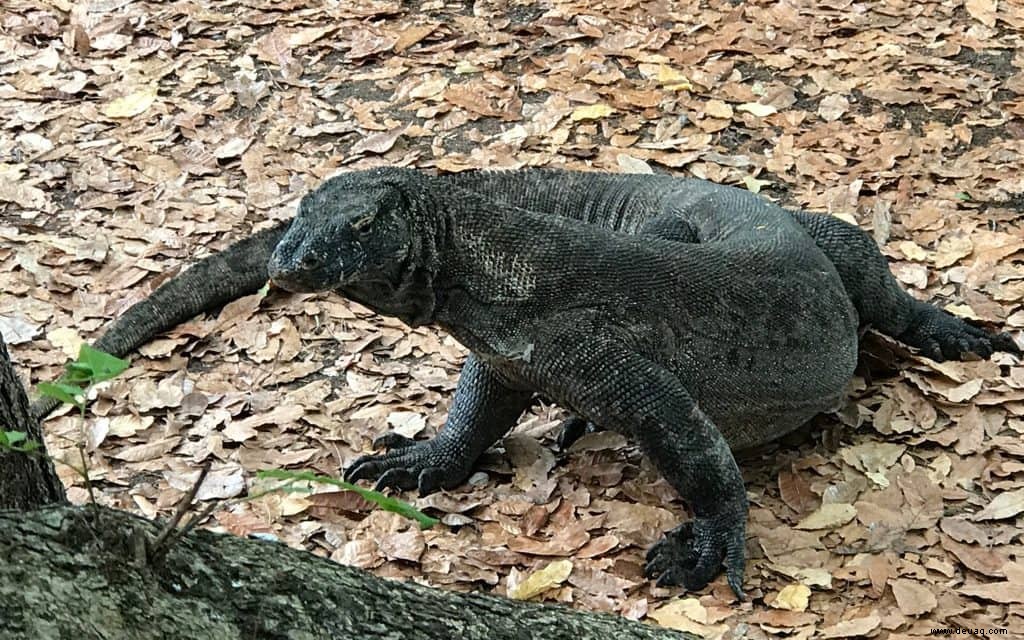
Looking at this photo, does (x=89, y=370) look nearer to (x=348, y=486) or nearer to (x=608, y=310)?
(x=348, y=486)

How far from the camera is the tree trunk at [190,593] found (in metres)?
1.37

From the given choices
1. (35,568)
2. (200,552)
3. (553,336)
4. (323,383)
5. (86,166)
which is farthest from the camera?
(86,166)

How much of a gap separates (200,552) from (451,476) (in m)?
2.70

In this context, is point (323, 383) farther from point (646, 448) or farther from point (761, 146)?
point (761, 146)

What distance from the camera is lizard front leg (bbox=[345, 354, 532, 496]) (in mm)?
4156

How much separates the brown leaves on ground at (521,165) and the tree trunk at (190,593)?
6.60ft

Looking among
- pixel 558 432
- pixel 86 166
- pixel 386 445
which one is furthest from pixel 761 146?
pixel 86 166

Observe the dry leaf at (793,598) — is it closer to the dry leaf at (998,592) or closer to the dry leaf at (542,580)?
the dry leaf at (998,592)

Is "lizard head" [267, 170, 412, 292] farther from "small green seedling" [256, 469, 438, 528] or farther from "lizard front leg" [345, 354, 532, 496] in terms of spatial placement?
"small green seedling" [256, 469, 438, 528]

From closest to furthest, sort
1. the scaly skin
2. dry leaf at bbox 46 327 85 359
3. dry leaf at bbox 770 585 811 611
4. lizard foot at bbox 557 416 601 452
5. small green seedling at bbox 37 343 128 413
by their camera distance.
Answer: small green seedling at bbox 37 343 128 413
the scaly skin
dry leaf at bbox 770 585 811 611
lizard foot at bbox 557 416 601 452
dry leaf at bbox 46 327 85 359

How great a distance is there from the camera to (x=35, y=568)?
139 centimetres

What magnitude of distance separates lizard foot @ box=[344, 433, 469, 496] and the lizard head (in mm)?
940

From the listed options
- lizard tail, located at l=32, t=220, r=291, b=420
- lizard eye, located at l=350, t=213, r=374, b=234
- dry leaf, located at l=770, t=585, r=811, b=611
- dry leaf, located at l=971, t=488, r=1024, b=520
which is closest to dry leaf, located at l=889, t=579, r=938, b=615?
dry leaf, located at l=770, t=585, r=811, b=611


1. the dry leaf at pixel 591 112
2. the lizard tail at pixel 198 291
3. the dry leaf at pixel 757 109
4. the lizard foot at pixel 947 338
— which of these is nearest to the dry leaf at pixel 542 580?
the lizard foot at pixel 947 338
